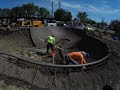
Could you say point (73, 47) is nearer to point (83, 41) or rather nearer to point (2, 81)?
point (83, 41)

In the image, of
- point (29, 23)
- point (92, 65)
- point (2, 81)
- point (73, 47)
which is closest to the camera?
point (2, 81)

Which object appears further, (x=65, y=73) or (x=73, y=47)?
(x=73, y=47)

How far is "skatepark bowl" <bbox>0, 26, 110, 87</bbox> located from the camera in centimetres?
1019

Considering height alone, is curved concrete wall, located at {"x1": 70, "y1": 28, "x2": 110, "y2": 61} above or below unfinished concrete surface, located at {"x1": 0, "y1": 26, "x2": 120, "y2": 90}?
below

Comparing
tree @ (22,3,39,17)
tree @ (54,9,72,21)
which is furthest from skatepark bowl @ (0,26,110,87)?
tree @ (22,3,39,17)

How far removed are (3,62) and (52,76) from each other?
→ 2367 mm

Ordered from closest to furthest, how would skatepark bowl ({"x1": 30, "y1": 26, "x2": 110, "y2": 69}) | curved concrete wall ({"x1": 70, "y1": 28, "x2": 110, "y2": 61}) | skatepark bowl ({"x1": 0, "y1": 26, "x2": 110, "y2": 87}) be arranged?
skatepark bowl ({"x1": 0, "y1": 26, "x2": 110, "y2": 87}) → curved concrete wall ({"x1": 70, "y1": 28, "x2": 110, "y2": 61}) → skatepark bowl ({"x1": 30, "y1": 26, "x2": 110, "y2": 69})

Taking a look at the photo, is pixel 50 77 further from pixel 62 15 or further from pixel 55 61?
pixel 62 15

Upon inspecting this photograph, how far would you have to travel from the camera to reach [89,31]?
3103cm

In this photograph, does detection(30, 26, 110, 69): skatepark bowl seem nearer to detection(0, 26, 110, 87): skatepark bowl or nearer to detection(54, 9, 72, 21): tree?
detection(0, 26, 110, 87): skatepark bowl

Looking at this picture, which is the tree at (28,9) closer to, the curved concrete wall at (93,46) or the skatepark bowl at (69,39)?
the skatepark bowl at (69,39)

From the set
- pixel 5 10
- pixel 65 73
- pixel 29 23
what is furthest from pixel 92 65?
pixel 5 10

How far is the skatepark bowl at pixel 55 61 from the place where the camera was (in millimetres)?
10188

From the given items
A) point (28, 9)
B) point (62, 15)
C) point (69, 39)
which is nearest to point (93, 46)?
point (69, 39)
